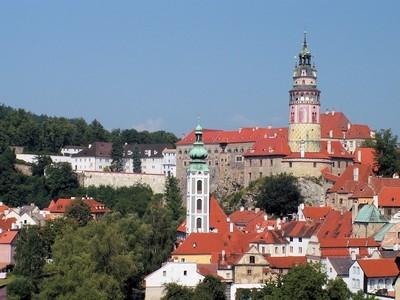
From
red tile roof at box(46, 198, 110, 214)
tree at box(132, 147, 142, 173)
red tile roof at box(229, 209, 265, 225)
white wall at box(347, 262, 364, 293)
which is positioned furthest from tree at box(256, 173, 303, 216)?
tree at box(132, 147, 142, 173)

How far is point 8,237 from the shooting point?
8212cm

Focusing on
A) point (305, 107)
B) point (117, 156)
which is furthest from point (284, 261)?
point (117, 156)

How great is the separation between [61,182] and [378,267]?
59.7 meters

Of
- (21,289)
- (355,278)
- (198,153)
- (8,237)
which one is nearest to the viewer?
(355,278)

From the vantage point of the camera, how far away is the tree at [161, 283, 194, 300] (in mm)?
59469

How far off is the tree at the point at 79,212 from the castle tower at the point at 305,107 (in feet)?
59.1

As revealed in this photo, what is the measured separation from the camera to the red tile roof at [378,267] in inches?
2213

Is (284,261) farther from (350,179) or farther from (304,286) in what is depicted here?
(350,179)

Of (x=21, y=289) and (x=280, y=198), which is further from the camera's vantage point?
(x=280, y=198)

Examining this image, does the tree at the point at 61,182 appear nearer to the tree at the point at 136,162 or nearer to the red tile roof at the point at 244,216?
the tree at the point at 136,162

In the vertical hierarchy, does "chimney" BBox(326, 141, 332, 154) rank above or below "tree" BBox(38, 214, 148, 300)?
above

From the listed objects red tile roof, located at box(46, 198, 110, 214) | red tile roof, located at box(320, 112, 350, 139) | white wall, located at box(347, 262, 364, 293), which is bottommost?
white wall, located at box(347, 262, 364, 293)

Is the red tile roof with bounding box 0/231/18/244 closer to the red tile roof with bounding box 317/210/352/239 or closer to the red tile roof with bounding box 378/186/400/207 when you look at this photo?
the red tile roof with bounding box 317/210/352/239

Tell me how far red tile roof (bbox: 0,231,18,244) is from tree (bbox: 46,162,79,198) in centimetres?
2812
